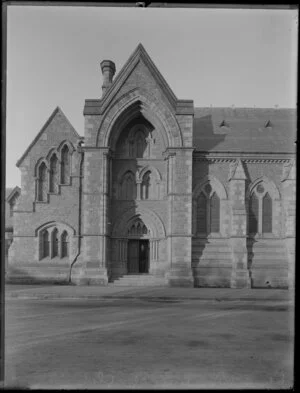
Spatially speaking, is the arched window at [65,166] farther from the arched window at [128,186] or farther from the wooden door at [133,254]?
the wooden door at [133,254]

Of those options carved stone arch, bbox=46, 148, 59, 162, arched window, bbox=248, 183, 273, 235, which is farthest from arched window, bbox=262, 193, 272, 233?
carved stone arch, bbox=46, 148, 59, 162

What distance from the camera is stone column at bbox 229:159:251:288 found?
81.7 ft

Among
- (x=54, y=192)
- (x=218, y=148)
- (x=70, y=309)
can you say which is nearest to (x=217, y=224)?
(x=218, y=148)

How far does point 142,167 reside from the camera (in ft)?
87.6

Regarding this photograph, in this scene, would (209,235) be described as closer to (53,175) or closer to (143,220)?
(143,220)

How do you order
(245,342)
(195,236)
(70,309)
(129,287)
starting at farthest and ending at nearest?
(195,236), (129,287), (70,309), (245,342)

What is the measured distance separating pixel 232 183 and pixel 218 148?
266 cm

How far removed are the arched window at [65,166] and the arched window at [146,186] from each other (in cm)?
548

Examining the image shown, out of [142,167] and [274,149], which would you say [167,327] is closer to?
[142,167]

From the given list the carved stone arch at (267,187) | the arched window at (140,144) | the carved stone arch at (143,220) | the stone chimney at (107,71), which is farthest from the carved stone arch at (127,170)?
the carved stone arch at (267,187)

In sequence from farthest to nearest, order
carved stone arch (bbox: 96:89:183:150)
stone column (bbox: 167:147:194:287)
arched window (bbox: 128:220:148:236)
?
1. arched window (bbox: 128:220:148:236)
2. carved stone arch (bbox: 96:89:183:150)
3. stone column (bbox: 167:147:194:287)

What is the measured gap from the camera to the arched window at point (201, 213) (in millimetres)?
26234

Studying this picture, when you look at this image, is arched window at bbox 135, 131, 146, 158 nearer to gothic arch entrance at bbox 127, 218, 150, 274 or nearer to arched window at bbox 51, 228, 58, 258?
gothic arch entrance at bbox 127, 218, 150, 274

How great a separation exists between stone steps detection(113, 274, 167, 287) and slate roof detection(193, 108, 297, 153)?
30.4 feet
